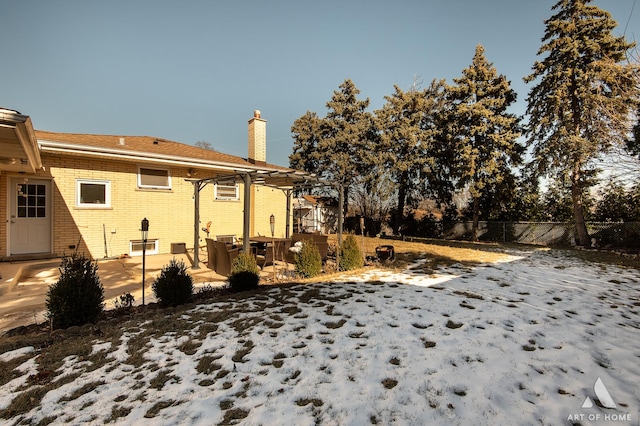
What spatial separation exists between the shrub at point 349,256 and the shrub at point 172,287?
413cm

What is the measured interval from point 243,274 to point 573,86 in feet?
58.1

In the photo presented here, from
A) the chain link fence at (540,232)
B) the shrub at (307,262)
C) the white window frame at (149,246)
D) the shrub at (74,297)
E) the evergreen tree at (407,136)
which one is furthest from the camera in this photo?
the evergreen tree at (407,136)

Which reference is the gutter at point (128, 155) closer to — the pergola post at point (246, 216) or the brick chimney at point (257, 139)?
the brick chimney at point (257, 139)

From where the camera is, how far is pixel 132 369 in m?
3.02

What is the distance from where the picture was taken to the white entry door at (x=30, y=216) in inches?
317

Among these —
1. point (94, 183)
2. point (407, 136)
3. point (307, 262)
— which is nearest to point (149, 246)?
point (94, 183)

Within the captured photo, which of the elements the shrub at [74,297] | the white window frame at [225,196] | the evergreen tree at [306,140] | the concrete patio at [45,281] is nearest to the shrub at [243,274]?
the concrete patio at [45,281]

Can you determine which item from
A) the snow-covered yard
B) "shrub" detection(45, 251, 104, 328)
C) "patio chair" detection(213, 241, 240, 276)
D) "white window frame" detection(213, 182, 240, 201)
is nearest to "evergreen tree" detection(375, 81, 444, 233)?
"white window frame" detection(213, 182, 240, 201)

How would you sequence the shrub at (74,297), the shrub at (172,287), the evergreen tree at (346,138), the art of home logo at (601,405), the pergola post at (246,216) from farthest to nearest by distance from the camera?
the evergreen tree at (346,138)
the pergola post at (246,216)
the shrub at (172,287)
the shrub at (74,297)
the art of home logo at (601,405)

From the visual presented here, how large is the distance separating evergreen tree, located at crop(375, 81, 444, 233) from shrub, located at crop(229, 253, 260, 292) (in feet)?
47.6

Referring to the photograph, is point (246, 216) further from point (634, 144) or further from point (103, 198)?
point (634, 144)

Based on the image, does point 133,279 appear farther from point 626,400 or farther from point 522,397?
point 626,400

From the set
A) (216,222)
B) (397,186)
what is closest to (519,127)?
(397,186)

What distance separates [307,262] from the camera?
7.06 m
